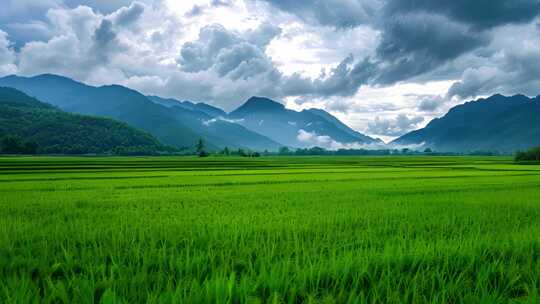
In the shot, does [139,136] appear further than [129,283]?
Yes

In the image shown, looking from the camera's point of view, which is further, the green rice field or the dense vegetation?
the dense vegetation

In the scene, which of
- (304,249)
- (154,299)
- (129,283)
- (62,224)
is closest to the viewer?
(154,299)

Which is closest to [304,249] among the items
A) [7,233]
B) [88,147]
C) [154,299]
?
[154,299]

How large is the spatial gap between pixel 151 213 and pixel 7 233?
11.1 feet

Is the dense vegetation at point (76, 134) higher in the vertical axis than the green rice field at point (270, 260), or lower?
higher

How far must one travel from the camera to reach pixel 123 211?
9461mm

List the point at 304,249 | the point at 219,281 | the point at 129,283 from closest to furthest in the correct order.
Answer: the point at 219,281 → the point at 129,283 → the point at 304,249

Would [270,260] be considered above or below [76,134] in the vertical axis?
below

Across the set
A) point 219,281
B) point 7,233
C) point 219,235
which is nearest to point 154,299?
point 219,281

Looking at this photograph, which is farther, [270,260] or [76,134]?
[76,134]

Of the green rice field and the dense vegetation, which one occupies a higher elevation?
the dense vegetation

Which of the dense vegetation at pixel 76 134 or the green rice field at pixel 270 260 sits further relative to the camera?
the dense vegetation at pixel 76 134

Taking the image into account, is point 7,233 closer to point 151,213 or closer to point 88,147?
point 151,213

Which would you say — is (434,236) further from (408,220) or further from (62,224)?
(62,224)
